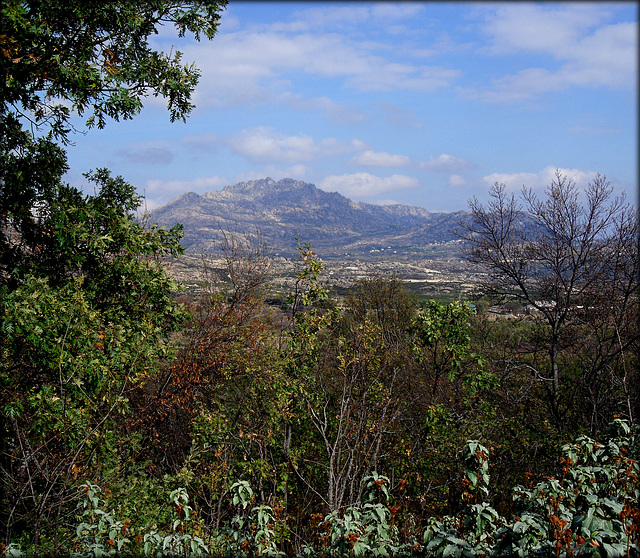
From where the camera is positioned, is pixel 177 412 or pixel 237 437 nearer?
pixel 237 437

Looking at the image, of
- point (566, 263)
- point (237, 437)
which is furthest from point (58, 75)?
point (566, 263)

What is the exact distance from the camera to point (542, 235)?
14.8m

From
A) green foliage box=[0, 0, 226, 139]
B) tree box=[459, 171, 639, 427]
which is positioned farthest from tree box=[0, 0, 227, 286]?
tree box=[459, 171, 639, 427]

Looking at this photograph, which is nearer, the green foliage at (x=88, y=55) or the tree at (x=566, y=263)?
the green foliage at (x=88, y=55)

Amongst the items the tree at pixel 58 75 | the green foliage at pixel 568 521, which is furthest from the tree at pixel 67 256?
the green foliage at pixel 568 521

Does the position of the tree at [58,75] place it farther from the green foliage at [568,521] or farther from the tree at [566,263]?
the tree at [566,263]

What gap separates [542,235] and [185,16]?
13062mm

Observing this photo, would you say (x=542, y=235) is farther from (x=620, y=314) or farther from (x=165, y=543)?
(x=165, y=543)

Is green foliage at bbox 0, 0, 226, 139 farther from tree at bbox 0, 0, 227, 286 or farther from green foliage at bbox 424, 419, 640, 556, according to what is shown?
green foliage at bbox 424, 419, 640, 556

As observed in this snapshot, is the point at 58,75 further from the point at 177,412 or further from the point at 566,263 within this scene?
the point at 566,263

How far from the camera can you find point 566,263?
14289mm

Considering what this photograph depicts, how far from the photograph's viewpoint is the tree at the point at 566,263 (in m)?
13.0

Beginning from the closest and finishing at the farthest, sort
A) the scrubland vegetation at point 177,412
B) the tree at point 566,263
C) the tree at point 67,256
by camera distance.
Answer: the scrubland vegetation at point 177,412 → the tree at point 67,256 → the tree at point 566,263

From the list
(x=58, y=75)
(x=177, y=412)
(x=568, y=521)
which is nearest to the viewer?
(x=568, y=521)
